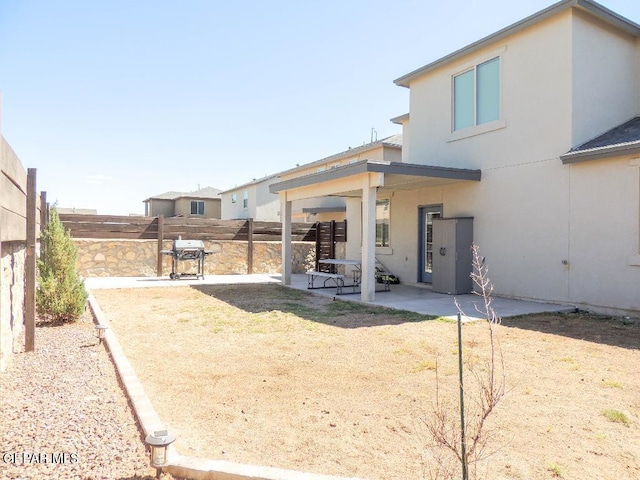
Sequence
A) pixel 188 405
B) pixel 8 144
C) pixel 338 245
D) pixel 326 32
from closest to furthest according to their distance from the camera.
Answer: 1. pixel 188 405
2. pixel 8 144
3. pixel 326 32
4. pixel 338 245

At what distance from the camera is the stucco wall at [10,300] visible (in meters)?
4.46

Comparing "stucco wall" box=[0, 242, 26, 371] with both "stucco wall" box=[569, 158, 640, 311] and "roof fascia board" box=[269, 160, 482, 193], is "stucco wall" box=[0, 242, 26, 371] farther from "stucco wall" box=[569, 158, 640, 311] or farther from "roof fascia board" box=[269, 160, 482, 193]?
"stucco wall" box=[569, 158, 640, 311]

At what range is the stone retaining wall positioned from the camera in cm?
1487

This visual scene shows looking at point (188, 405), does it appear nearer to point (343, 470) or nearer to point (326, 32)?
point (343, 470)

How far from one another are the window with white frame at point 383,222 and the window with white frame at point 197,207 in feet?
87.5

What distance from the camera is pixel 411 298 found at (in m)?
10.4

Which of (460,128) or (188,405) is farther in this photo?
(460,128)

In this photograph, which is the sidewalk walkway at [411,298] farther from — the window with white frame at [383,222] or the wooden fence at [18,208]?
the wooden fence at [18,208]

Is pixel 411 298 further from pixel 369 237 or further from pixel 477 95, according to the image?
pixel 477 95

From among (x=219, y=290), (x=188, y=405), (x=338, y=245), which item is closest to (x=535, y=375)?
(x=188, y=405)

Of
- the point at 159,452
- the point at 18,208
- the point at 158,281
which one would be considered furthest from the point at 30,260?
the point at 158,281

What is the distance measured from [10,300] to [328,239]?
1286 cm

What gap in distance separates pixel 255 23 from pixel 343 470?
12.1 meters

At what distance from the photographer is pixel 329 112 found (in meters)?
24.5
